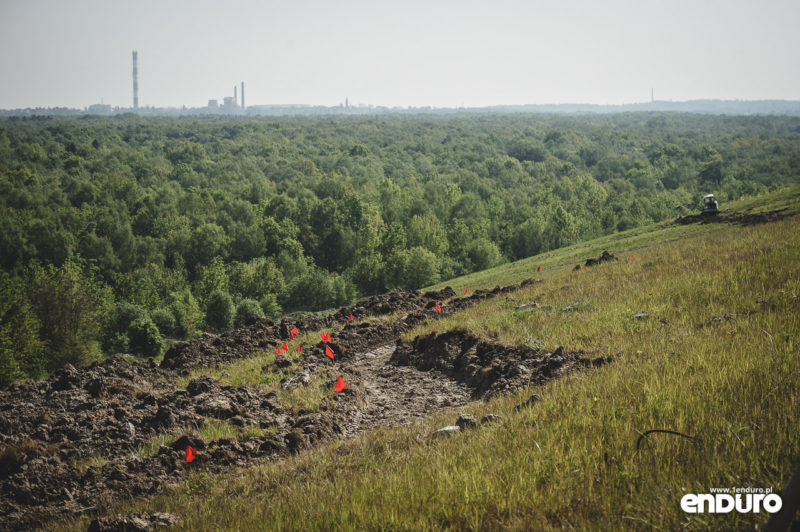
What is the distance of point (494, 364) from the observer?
12.0 meters

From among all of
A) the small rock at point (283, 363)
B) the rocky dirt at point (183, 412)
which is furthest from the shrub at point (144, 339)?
the small rock at point (283, 363)

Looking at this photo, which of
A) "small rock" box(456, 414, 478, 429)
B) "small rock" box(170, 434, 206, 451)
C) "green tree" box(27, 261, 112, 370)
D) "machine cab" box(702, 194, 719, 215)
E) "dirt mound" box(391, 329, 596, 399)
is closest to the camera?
"small rock" box(456, 414, 478, 429)

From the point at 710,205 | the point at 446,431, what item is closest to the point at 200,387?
the point at 446,431

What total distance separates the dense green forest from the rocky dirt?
21822 millimetres

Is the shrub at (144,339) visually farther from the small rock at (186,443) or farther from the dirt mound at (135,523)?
the dirt mound at (135,523)

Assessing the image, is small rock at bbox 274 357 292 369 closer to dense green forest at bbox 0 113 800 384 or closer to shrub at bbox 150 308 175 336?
dense green forest at bbox 0 113 800 384

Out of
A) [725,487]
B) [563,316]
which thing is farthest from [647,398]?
[563,316]

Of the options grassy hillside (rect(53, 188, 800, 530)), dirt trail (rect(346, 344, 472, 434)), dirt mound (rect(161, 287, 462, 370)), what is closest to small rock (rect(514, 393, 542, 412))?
grassy hillside (rect(53, 188, 800, 530))

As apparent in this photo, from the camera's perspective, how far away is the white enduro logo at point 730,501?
4.12 metres

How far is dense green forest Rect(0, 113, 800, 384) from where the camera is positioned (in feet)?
178

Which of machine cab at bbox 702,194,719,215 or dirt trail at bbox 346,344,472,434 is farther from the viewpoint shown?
machine cab at bbox 702,194,719,215

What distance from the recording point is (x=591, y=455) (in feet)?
17.6

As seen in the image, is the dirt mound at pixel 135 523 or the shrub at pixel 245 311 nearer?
the dirt mound at pixel 135 523

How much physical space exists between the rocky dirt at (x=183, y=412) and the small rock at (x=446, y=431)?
2436 mm
